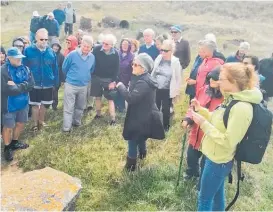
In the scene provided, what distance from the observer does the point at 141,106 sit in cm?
565

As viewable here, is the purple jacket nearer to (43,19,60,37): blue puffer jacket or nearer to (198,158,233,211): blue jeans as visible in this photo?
(43,19,60,37): blue puffer jacket

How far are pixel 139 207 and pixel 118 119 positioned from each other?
11.7ft

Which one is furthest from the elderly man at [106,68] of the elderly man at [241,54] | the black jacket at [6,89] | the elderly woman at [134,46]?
the elderly man at [241,54]

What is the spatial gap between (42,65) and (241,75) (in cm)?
455

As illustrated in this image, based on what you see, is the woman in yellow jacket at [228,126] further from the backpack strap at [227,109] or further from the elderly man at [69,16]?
the elderly man at [69,16]

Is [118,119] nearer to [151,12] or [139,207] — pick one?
[139,207]

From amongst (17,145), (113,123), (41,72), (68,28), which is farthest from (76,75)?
(68,28)

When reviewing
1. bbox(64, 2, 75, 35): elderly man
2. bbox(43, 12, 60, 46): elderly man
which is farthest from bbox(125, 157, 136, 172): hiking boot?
bbox(64, 2, 75, 35): elderly man

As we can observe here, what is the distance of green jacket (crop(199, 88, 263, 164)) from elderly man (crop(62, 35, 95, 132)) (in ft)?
12.7

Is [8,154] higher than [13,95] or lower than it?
lower

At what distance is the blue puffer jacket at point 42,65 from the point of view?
23.5ft

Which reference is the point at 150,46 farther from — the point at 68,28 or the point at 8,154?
the point at 68,28

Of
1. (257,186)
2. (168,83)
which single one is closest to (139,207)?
(257,186)

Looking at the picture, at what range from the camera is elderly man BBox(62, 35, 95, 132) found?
7.36 meters
